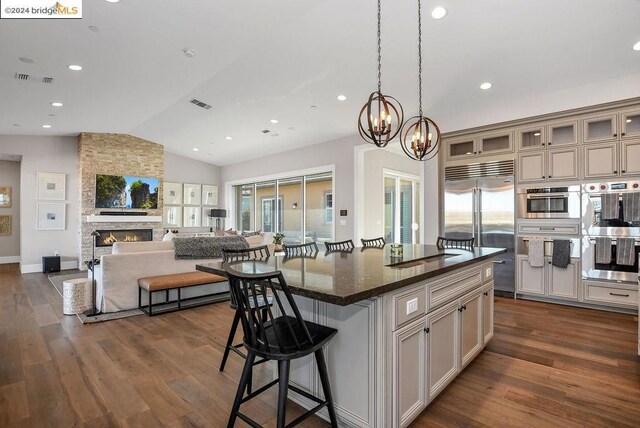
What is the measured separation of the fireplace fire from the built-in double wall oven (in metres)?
9.22

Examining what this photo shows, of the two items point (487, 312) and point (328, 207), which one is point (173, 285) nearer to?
point (487, 312)

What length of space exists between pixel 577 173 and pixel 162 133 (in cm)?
840

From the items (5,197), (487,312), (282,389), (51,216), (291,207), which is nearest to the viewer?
(282,389)

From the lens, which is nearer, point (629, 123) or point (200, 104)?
point (629, 123)

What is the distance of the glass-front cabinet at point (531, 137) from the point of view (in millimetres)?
4641

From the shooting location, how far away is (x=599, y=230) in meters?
4.20

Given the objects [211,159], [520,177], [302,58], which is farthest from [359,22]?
[211,159]

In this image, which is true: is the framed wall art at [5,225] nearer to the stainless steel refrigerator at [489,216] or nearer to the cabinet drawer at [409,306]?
the stainless steel refrigerator at [489,216]

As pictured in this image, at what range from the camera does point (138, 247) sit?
173 inches

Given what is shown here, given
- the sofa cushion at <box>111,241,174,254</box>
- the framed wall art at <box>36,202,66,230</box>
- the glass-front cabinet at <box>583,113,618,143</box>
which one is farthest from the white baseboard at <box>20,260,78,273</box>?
the glass-front cabinet at <box>583,113,618,143</box>

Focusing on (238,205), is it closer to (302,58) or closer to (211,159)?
(211,159)

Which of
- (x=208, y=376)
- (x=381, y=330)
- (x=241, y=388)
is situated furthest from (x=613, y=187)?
(x=208, y=376)

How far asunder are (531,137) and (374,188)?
326 centimetres

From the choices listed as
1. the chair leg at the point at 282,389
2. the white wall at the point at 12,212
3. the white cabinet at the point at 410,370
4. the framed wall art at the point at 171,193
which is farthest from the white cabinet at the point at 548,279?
the white wall at the point at 12,212
